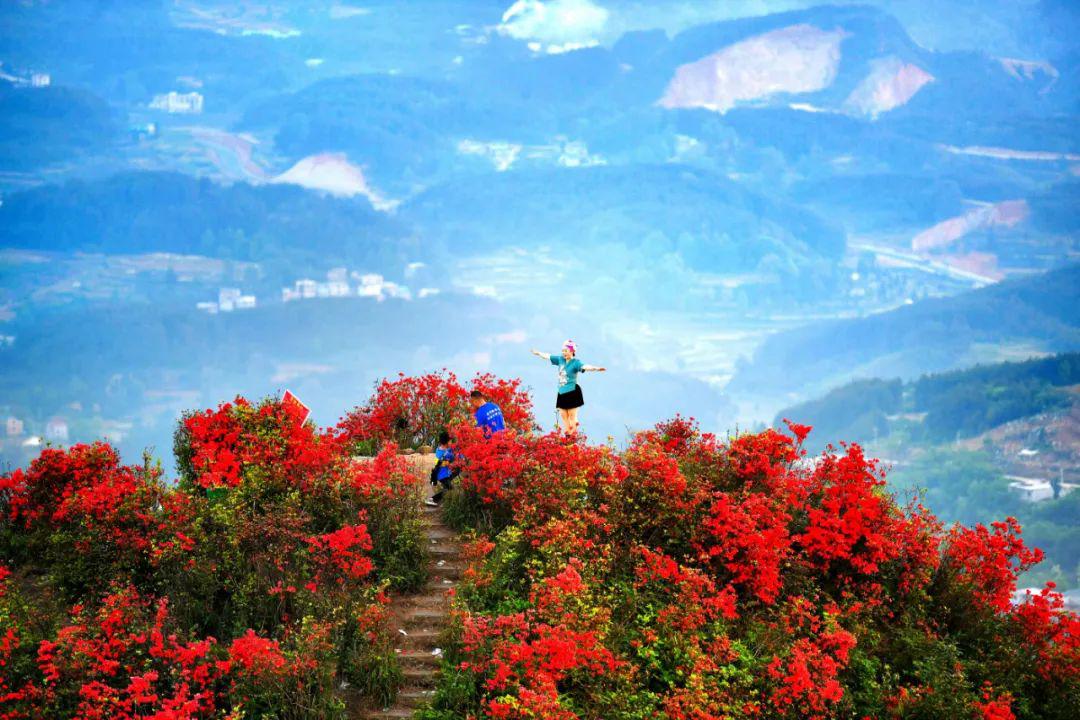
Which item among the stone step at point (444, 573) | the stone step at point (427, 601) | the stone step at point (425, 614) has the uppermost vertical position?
the stone step at point (444, 573)

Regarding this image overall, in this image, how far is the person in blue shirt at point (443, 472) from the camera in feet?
63.8

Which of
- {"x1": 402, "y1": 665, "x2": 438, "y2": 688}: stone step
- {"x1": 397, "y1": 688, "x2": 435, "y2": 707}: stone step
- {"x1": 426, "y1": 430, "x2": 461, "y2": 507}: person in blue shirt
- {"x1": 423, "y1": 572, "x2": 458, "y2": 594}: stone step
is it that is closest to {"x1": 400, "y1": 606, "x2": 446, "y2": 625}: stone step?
{"x1": 423, "y1": 572, "x2": 458, "y2": 594}: stone step

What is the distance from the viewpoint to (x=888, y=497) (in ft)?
65.2

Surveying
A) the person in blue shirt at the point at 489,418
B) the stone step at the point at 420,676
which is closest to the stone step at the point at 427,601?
the stone step at the point at 420,676

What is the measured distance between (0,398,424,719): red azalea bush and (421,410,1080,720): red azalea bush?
167 centimetres

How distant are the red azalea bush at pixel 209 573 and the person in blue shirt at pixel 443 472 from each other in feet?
3.41

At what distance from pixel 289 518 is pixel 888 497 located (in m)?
11.7

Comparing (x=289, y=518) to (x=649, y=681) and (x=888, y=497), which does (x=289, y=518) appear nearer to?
(x=649, y=681)

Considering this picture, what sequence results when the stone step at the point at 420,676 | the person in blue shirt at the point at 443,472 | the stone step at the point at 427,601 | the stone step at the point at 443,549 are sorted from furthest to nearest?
1. the person in blue shirt at the point at 443,472
2. the stone step at the point at 443,549
3. the stone step at the point at 427,601
4. the stone step at the point at 420,676

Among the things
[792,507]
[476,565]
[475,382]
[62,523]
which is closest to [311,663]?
[476,565]

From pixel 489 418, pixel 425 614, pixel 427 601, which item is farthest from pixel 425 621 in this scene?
pixel 489 418

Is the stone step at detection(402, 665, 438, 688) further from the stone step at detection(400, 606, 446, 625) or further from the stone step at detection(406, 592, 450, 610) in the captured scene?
the stone step at detection(406, 592, 450, 610)

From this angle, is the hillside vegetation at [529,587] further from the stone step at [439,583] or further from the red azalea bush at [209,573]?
the stone step at [439,583]

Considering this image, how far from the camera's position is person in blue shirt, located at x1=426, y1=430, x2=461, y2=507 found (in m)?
19.4
